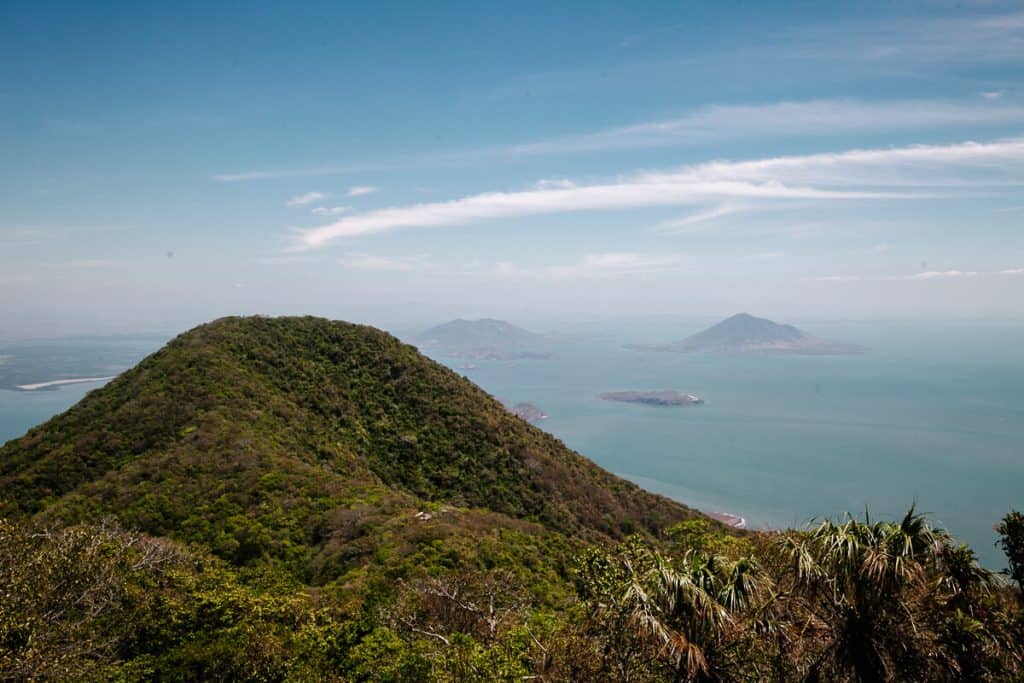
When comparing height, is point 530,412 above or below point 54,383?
below

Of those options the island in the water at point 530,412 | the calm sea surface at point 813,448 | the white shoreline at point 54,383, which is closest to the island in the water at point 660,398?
the calm sea surface at point 813,448

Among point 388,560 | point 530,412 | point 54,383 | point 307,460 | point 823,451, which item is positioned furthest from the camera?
point 54,383

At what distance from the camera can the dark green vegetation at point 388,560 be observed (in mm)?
8031

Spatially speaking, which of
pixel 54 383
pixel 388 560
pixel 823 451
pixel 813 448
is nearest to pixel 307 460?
pixel 388 560

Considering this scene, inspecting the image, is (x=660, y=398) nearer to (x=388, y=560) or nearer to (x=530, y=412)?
(x=530, y=412)

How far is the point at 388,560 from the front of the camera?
20.3 m

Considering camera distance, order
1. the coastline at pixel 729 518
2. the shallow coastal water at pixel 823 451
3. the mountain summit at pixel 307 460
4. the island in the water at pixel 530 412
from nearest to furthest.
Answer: the mountain summit at pixel 307 460 → the coastline at pixel 729 518 → the shallow coastal water at pixel 823 451 → the island in the water at pixel 530 412

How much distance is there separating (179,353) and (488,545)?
1353 inches

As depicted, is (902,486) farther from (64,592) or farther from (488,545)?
(64,592)

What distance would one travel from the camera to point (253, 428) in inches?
1358

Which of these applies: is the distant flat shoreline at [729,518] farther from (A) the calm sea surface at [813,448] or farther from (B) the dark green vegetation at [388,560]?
(B) the dark green vegetation at [388,560]

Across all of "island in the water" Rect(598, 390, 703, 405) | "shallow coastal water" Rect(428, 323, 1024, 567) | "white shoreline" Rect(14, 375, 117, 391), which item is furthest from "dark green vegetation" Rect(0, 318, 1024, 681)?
"island in the water" Rect(598, 390, 703, 405)

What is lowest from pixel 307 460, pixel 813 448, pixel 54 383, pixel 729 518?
pixel 813 448

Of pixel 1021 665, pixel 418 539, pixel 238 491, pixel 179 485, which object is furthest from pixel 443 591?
pixel 179 485
